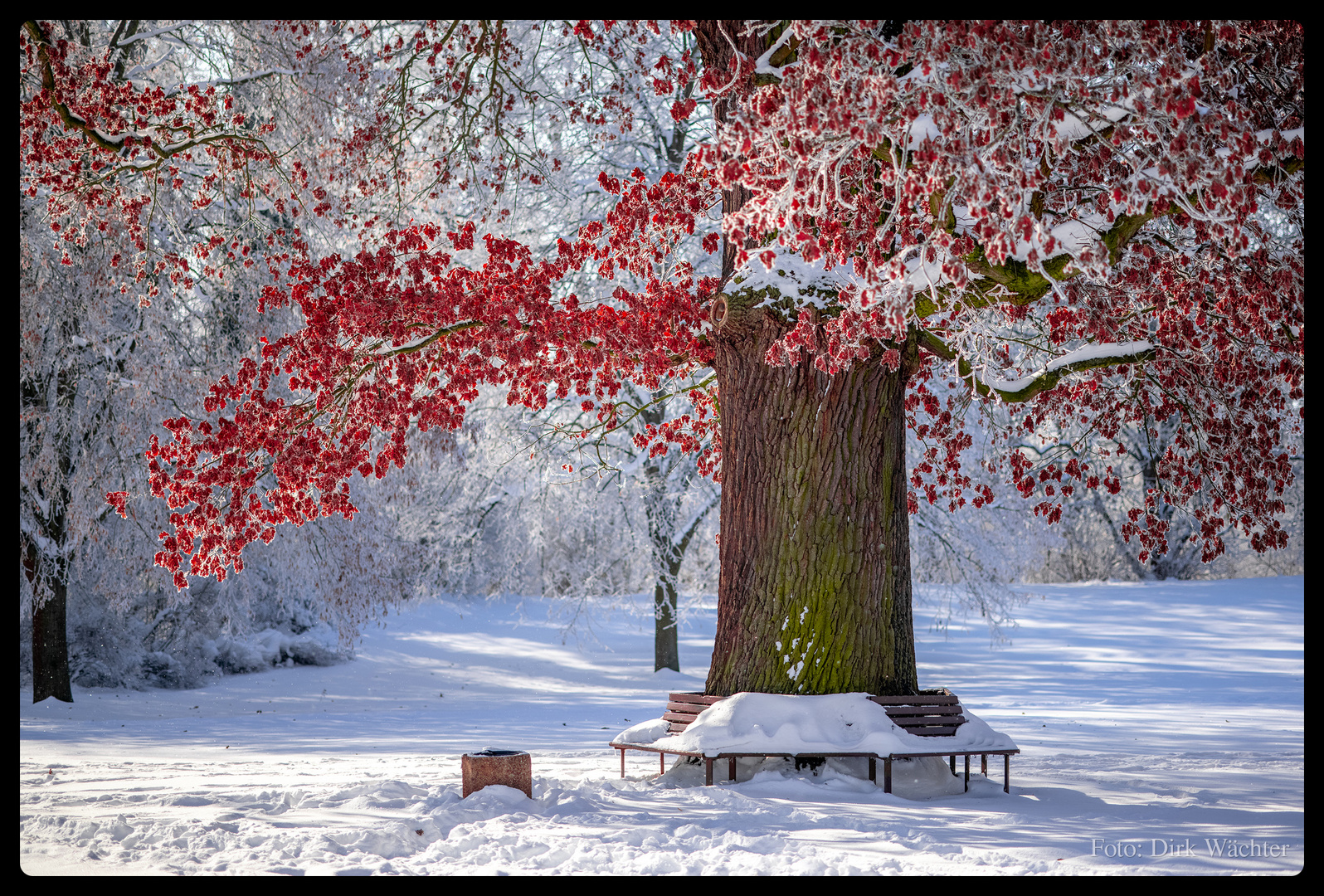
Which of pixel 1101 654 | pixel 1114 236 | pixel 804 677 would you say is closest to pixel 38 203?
pixel 804 677

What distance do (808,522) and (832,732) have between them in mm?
1377

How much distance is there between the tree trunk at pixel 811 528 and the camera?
24.7 ft

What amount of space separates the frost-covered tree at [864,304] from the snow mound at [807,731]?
0.29 metres

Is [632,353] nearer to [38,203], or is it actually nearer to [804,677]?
[804,677]

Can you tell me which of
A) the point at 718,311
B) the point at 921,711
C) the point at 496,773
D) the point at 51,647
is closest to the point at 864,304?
the point at 718,311

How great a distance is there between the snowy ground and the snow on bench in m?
0.25

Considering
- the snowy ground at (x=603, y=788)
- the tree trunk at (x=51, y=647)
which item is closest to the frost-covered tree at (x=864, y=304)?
the snowy ground at (x=603, y=788)

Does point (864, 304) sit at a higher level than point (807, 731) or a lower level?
higher

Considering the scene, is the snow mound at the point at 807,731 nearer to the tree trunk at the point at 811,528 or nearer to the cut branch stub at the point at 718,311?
the tree trunk at the point at 811,528

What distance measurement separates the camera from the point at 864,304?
19.1 ft

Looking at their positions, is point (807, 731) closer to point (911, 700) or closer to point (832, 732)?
point (832, 732)

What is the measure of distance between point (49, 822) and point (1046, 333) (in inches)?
330

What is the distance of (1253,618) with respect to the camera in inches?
866

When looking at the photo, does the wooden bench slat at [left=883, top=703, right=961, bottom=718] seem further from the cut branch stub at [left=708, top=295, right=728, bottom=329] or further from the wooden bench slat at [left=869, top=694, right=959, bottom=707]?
the cut branch stub at [left=708, top=295, right=728, bottom=329]
